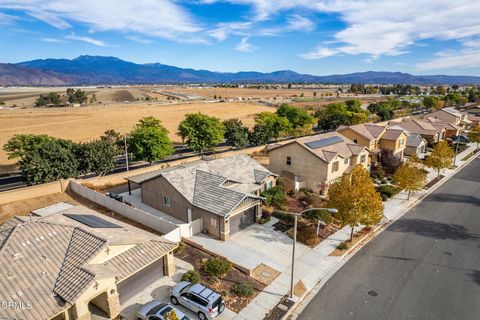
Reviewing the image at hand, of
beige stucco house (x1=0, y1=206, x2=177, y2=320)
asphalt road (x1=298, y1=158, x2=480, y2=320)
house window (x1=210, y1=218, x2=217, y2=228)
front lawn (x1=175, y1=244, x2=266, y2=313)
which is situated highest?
beige stucco house (x1=0, y1=206, x2=177, y2=320)

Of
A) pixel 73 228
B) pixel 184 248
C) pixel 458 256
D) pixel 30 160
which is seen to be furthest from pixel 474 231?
pixel 30 160

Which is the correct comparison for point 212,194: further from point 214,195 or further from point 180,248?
point 180,248

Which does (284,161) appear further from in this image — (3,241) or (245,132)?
(3,241)

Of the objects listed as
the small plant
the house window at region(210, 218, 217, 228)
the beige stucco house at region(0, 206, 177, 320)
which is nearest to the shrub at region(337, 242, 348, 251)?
the house window at region(210, 218, 217, 228)

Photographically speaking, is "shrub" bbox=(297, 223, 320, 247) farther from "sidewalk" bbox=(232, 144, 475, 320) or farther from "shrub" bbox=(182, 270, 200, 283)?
"shrub" bbox=(182, 270, 200, 283)

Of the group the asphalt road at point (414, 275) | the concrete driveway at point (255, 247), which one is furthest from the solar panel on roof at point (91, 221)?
the asphalt road at point (414, 275)

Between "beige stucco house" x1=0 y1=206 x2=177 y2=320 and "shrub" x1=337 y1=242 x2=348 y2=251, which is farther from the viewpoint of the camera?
"shrub" x1=337 y1=242 x2=348 y2=251
